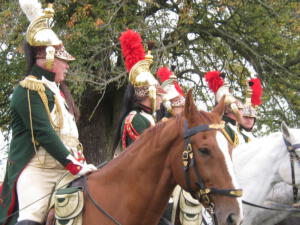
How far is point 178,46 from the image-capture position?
13430mm

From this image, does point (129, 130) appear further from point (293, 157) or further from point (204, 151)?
point (204, 151)

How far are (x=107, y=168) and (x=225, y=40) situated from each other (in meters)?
9.89

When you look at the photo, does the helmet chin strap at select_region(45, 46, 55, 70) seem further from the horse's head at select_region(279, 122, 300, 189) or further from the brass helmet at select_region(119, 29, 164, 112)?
the horse's head at select_region(279, 122, 300, 189)

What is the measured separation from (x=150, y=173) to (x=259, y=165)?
226cm

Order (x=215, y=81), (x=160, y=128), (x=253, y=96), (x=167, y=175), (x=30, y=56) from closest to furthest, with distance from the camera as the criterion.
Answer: (x=167, y=175) < (x=160, y=128) < (x=30, y=56) < (x=215, y=81) < (x=253, y=96)

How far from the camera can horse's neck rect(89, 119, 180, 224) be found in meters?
4.18

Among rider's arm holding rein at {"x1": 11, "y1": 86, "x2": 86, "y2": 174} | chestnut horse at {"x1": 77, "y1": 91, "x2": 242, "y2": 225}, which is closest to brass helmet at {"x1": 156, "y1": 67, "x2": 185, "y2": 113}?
rider's arm holding rein at {"x1": 11, "y1": 86, "x2": 86, "y2": 174}

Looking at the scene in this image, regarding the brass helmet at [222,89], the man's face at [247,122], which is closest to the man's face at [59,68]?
the brass helmet at [222,89]

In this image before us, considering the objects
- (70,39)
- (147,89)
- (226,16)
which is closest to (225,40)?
(226,16)

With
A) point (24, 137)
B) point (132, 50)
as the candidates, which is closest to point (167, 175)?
point (24, 137)

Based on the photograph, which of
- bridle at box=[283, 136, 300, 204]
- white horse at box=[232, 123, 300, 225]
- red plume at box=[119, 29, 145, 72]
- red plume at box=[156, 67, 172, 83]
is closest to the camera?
bridle at box=[283, 136, 300, 204]

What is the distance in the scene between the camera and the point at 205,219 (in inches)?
234

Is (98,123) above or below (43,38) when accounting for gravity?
above

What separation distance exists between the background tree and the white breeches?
730 cm
